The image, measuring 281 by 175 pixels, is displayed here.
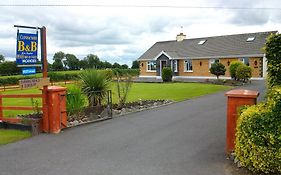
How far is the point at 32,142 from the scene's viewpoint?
344 inches

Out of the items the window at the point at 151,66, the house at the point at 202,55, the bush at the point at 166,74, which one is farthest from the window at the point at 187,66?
the bush at the point at 166,74

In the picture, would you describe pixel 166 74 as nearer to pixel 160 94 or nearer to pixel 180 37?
pixel 180 37

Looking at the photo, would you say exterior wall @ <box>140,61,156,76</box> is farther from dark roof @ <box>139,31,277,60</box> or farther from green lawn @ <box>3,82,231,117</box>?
green lawn @ <box>3,82,231,117</box>

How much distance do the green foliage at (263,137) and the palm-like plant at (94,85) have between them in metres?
8.38

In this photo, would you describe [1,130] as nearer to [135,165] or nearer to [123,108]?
[123,108]

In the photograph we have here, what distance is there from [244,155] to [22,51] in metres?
6.89

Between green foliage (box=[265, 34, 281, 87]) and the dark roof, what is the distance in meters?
28.2

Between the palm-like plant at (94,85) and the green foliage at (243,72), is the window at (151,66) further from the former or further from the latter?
the palm-like plant at (94,85)

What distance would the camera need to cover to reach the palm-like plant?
13.4 metres

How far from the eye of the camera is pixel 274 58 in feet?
21.4

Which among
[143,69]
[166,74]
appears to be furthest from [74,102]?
[143,69]

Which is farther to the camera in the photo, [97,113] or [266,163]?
[97,113]

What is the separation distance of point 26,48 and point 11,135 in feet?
8.52

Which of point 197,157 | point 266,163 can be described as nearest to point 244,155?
point 266,163
